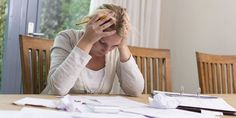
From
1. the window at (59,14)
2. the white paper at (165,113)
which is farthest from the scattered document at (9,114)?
the window at (59,14)

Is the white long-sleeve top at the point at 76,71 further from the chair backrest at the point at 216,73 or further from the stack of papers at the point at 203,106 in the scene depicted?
the chair backrest at the point at 216,73

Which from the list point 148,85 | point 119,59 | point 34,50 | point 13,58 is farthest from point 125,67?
point 13,58

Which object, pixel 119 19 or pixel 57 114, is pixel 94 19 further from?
pixel 57 114

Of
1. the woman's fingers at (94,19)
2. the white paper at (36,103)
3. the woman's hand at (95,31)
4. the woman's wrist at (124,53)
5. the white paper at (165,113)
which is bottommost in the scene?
the white paper at (165,113)

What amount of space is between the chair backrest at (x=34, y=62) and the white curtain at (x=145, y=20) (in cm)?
128

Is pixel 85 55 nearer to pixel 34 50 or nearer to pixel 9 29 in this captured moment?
pixel 34 50

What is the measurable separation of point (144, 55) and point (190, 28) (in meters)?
1.15

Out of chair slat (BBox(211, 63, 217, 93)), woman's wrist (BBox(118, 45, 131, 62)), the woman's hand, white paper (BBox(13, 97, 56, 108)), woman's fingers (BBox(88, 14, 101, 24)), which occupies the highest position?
woman's fingers (BBox(88, 14, 101, 24))

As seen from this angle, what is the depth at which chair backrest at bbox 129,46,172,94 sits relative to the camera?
1655mm

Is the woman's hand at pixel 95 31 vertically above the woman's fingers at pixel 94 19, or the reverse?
the woman's fingers at pixel 94 19

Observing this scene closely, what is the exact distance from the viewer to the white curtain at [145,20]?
2648mm

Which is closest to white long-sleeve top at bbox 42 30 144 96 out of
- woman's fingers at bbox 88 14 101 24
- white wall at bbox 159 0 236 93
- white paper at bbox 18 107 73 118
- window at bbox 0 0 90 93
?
woman's fingers at bbox 88 14 101 24

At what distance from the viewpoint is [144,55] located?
66.4 inches

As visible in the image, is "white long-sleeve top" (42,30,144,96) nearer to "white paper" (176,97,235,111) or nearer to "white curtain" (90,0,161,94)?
"white paper" (176,97,235,111)
